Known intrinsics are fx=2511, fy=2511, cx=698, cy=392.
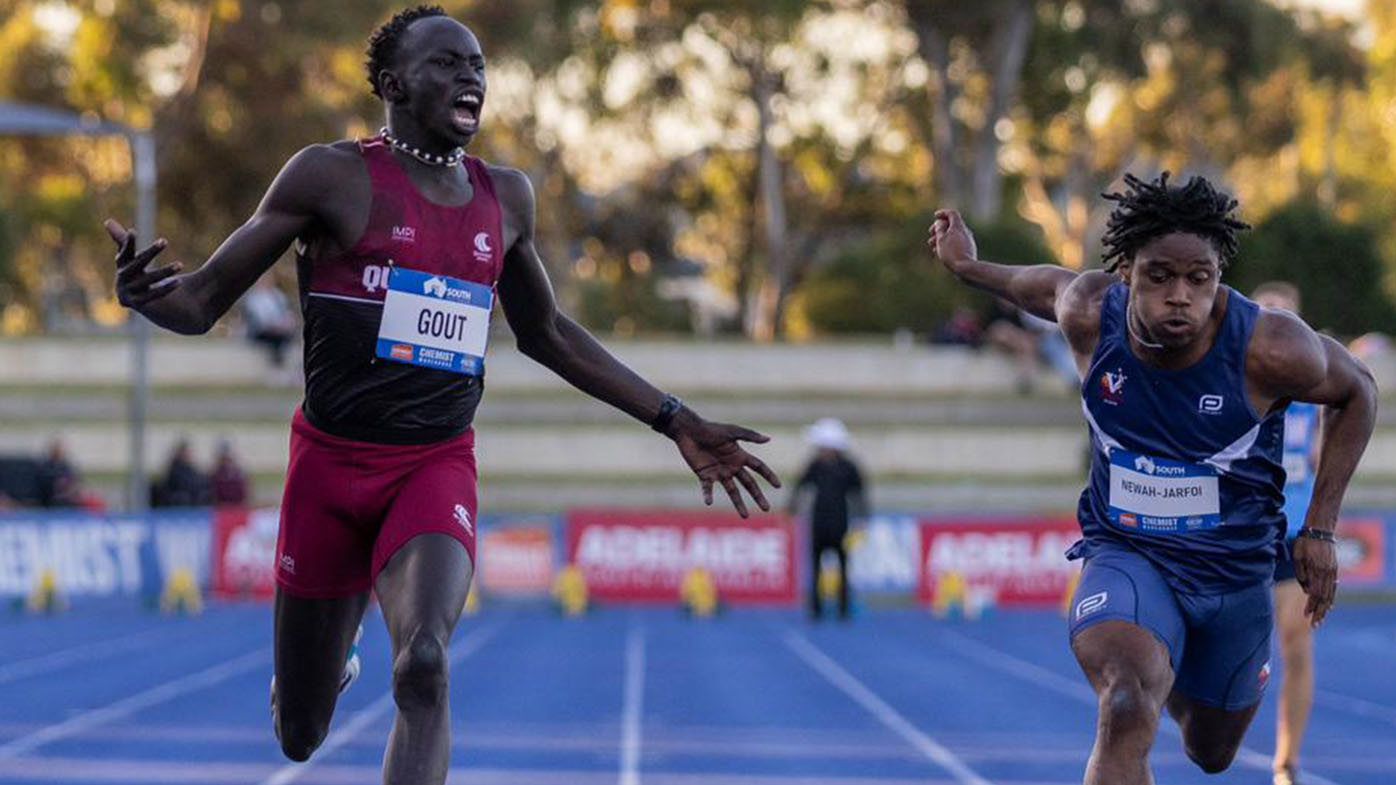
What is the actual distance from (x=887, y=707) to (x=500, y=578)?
38.2 ft

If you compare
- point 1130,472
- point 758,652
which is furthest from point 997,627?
point 1130,472

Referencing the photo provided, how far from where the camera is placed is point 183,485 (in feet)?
93.2

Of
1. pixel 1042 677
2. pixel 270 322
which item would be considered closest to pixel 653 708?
pixel 1042 677

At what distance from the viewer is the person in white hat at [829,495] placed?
954 inches

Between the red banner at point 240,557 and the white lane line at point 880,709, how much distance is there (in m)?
6.48

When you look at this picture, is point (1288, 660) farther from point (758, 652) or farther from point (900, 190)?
point (900, 190)

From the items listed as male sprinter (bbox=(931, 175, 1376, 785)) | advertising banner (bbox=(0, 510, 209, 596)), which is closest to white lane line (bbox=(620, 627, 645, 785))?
male sprinter (bbox=(931, 175, 1376, 785))

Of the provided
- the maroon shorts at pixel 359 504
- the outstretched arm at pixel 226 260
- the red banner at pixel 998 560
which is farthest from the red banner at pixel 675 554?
the outstretched arm at pixel 226 260

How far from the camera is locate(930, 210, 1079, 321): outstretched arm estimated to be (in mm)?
7746

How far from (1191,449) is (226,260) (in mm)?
2760

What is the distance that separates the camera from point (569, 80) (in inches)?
2127

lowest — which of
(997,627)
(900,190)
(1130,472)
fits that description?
(997,627)

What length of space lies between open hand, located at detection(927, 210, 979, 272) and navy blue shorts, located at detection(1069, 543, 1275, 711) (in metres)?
1.15

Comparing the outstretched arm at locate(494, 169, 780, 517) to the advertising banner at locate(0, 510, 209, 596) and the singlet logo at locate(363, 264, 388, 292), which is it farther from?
the advertising banner at locate(0, 510, 209, 596)
